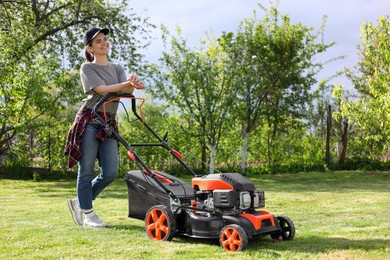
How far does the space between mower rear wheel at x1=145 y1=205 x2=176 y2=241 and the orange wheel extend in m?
0.42

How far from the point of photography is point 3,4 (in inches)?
579

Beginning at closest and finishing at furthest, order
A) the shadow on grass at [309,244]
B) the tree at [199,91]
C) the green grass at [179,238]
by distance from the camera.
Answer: the green grass at [179,238] → the shadow on grass at [309,244] → the tree at [199,91]

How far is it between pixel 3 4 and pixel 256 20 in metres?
6.88

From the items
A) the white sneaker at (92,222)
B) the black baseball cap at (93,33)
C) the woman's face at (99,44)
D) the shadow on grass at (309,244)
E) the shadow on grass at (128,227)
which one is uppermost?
the black baseball cap at (93,33)

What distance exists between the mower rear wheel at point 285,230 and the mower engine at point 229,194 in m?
0.27

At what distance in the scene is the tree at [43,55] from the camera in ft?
37.0

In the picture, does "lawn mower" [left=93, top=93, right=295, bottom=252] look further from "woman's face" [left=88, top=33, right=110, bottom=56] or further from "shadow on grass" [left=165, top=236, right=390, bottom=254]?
"woman's face" [left=88, top=33, right=110, bottom=56]

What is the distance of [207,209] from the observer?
3.90m

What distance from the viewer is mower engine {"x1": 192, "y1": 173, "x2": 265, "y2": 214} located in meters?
3.74

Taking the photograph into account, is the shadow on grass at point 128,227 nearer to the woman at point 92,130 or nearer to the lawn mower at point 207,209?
the woman at point 92,130

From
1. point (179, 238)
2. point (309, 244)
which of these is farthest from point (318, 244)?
point (179, 238)

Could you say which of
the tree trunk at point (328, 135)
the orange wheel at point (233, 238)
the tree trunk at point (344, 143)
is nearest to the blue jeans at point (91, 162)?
the orange wheel at point (233, 238)

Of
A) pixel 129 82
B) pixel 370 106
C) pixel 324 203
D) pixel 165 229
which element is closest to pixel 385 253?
pixel 165 229

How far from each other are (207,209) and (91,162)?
121 cm
